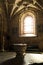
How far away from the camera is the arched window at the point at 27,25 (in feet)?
46.0

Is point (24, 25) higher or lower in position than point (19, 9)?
lower

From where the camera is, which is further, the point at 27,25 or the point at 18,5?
the point at 27,25

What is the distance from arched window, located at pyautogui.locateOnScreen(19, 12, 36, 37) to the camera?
14031 millimetres

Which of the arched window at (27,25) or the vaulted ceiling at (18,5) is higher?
the vaulted ceiling at (18,5)

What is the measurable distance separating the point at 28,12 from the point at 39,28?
174cm

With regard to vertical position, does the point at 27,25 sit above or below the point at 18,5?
below

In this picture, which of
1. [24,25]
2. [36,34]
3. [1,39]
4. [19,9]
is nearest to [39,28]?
[36,34]

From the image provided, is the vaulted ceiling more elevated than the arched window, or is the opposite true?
the vaulted ceiling

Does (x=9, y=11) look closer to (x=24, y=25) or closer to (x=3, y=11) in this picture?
(x=3, y=11)

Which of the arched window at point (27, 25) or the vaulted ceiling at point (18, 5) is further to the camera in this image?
the arched window at point (27, 25)

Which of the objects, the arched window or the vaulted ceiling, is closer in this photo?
the vaulted ceiling

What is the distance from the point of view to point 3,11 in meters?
13.6

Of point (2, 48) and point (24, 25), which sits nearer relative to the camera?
point (2, 48)

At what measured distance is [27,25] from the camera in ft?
46.9
